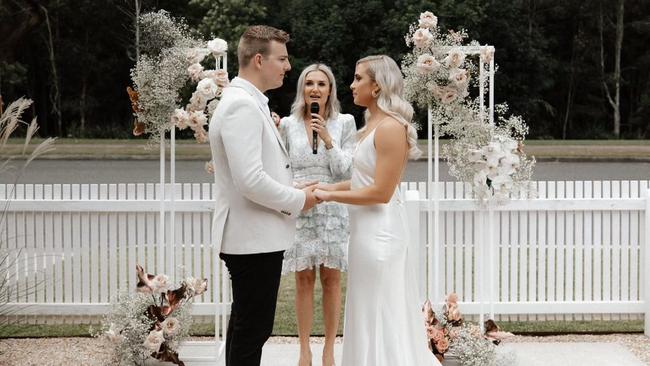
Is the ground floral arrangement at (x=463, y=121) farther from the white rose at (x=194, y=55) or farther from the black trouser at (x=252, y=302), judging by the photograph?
the black trouser at (x=252, y=302)

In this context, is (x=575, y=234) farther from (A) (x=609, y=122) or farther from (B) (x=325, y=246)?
(A) (x=609, y=122)

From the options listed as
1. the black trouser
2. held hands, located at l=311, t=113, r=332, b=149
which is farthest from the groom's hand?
held hands, located at l=311, t=113, r=332, b=149

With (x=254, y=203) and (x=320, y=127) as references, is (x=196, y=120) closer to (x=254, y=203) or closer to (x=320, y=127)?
(x=320, y=127)

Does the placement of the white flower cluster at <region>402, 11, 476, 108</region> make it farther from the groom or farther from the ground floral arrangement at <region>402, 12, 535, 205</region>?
the groom

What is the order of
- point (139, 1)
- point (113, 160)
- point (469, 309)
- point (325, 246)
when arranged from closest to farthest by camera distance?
1. point (325, 246)
2. point (469, 309)
3. point (113, 160)
4. point (139, 1)

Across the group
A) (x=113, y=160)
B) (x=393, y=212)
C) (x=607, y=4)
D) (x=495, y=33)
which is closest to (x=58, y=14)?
(x=113, y=160)

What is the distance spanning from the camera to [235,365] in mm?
3906

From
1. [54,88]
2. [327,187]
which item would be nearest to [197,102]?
[327,187]

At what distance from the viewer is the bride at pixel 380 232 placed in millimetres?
4195

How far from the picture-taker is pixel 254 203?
391cm

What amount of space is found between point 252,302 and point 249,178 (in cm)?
57

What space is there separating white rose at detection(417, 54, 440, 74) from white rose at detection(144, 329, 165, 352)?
2.26m

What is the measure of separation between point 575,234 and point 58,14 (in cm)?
2703

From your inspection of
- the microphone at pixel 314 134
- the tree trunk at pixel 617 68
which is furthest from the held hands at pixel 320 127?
the tree trunk at pixel 617 68
